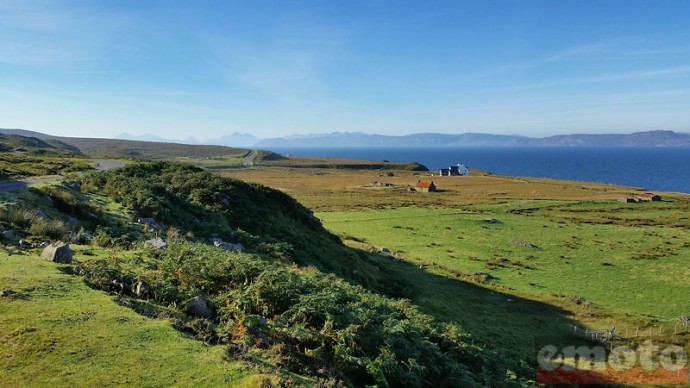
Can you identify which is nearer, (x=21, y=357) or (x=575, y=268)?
(x=21, y=357)

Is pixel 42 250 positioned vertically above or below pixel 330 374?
above

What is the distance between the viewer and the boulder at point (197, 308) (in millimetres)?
11000

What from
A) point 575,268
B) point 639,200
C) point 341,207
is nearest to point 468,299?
point 575,268

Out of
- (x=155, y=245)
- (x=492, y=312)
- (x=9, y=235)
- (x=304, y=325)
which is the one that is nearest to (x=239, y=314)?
(x=304, y=325)

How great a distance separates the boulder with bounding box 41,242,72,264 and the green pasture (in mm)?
32951

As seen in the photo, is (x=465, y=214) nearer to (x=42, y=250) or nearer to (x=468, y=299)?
(x=468, y=299)

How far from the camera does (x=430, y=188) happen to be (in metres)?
121

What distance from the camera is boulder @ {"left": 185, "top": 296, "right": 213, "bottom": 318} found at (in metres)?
11.0

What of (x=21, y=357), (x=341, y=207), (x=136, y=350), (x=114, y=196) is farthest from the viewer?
(x=341, y=207)

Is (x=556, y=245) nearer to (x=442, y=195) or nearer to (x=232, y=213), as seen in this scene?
(x=232, y=213)

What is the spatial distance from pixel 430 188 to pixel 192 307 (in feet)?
372

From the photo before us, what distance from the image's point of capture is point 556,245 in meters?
56.6

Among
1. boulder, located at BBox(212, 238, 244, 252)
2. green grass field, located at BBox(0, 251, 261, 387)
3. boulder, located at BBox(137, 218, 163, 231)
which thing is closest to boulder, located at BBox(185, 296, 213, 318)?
green grass field, located at BBox(0, 251, 261, 387)

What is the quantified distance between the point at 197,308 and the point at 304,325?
9.42 ft
